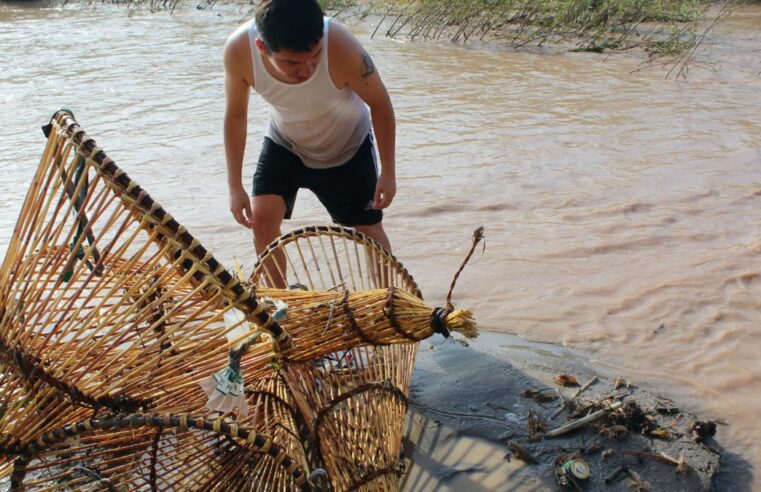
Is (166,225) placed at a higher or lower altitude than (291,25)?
lower

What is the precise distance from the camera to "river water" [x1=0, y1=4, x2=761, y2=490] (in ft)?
9.85

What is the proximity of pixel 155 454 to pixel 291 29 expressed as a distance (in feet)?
4.04

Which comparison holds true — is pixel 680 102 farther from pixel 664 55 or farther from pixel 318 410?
pixel 318 410

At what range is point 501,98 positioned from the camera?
6973 millimetres

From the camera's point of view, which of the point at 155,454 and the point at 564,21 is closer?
the point at 155,454

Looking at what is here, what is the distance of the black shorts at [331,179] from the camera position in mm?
2768

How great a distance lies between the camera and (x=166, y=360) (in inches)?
65.5

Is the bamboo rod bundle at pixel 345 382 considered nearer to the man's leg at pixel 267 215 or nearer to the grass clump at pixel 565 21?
the man's leg at pixel 267 215

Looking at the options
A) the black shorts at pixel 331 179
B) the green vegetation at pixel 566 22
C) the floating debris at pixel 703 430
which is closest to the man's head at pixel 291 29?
the black shorts at pixel 331 179

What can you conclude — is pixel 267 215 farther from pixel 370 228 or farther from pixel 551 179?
pixel 551 179

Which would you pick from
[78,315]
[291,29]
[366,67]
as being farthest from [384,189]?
[78,315]

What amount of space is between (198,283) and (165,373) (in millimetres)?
236

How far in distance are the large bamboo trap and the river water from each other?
1.18m

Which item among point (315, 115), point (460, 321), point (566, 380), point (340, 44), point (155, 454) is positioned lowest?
point (566, 380)
